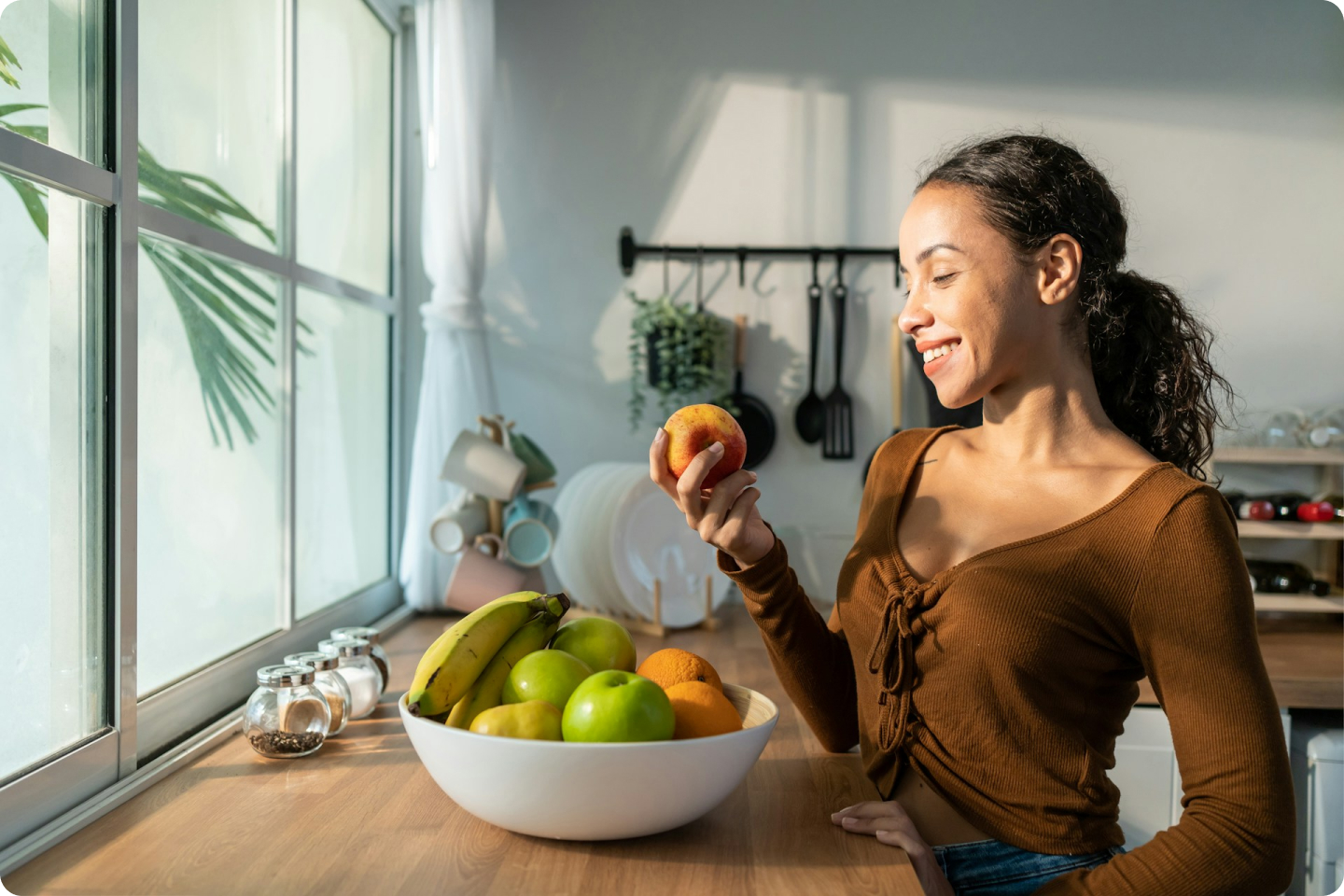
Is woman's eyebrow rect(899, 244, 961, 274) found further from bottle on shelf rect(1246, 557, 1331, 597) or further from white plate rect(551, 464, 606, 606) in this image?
bottle on shelf rect(1246, 557, 1331, 597)

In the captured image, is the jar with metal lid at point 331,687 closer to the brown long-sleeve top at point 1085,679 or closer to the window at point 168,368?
the window at point 168,368

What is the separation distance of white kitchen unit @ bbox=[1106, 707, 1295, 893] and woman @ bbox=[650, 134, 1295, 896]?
90 centimetres

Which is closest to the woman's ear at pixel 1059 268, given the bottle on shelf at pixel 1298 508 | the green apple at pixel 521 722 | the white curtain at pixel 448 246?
the green apple at pixel 521 722

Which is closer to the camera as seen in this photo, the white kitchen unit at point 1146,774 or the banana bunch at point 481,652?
the banana bunch at point 481,652

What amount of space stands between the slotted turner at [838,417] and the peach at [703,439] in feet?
4.53

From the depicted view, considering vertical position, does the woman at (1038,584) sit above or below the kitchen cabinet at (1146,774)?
above

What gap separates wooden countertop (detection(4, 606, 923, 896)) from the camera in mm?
754

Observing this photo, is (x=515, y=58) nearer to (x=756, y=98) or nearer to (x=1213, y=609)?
(x=756, y=98)

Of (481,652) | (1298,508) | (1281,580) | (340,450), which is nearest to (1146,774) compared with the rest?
(1281,580)

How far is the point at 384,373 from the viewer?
86.7 inches

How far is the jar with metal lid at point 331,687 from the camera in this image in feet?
3.64

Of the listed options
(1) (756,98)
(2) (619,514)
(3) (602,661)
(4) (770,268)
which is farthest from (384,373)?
(3) (602,661)

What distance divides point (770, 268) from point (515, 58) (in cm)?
80

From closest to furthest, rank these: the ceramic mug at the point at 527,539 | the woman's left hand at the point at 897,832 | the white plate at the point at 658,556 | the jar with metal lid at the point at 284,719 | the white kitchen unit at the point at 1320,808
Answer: the woman's left hand at the point at 897,832
the jar with metal lid at the point at 284,719
the white kitchen unit at the point at 1320,808
the ceramic mug at the point at 527,539
the white plate at the point at 658,556
